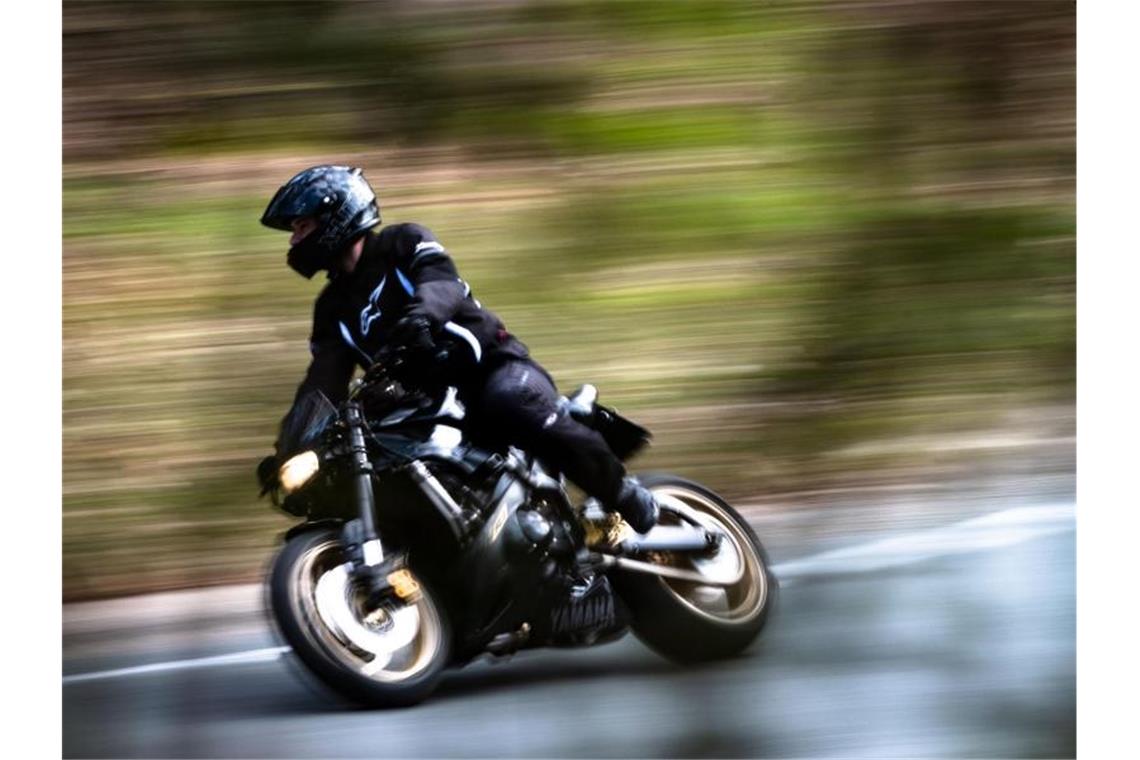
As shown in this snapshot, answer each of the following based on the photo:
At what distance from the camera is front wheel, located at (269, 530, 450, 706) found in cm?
383

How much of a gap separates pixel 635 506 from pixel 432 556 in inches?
23.5

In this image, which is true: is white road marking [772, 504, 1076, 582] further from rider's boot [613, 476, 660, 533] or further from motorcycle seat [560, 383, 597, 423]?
motorcycle seat [560, 383, 597, 423]

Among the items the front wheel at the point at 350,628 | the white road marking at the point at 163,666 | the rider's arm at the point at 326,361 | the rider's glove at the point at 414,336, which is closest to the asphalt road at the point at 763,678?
the white road marking at the point at 163,666

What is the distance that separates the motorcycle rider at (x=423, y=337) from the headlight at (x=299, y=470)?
0.14 m

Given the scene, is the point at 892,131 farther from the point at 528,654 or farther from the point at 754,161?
the point at 528,654

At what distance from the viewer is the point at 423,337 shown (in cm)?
396

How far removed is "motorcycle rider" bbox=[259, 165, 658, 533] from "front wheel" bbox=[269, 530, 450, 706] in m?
0.36

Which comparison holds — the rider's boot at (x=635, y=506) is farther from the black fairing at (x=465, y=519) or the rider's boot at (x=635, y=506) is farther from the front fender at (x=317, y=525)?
the front fender at (x=317, y=525)

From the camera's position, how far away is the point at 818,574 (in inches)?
173

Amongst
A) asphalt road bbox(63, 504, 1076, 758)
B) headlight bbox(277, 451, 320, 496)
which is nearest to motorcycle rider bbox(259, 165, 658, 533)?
headlight bbox(277, 451, 320, 496)

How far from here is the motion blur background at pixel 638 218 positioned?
14.5 ft

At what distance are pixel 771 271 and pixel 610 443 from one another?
2.87ft

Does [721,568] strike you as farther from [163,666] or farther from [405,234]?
[163,666]

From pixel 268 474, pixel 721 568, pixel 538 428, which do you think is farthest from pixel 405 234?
pixel 721 568
